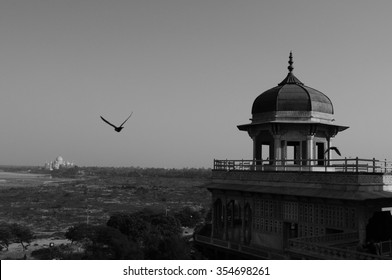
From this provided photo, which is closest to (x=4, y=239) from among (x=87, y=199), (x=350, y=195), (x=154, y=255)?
(x=154, y=255)

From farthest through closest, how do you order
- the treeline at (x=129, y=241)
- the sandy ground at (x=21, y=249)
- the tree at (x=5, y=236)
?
1. the tree at (x=5, y=236)
2. the sandy ground at (x=21, y=249)
3. the treeline at (x=129, y=241)

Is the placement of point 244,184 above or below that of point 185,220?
above

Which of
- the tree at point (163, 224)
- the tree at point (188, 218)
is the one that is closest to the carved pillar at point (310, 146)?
the tree at point (163, 224)

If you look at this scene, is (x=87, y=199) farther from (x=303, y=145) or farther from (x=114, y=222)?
(x=303, y=145)

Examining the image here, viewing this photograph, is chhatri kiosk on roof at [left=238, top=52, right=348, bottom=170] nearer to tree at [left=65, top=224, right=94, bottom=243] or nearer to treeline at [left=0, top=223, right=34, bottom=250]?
tree at [left=65, top=224, right=94, bottom=243]

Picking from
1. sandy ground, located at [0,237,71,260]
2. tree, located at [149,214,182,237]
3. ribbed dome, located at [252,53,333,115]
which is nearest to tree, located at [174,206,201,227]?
tree, located at [149,214,182,237]

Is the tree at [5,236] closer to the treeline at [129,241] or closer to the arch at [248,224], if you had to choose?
the treeline at [129,241]

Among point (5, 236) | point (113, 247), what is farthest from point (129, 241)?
point (5, 236)
